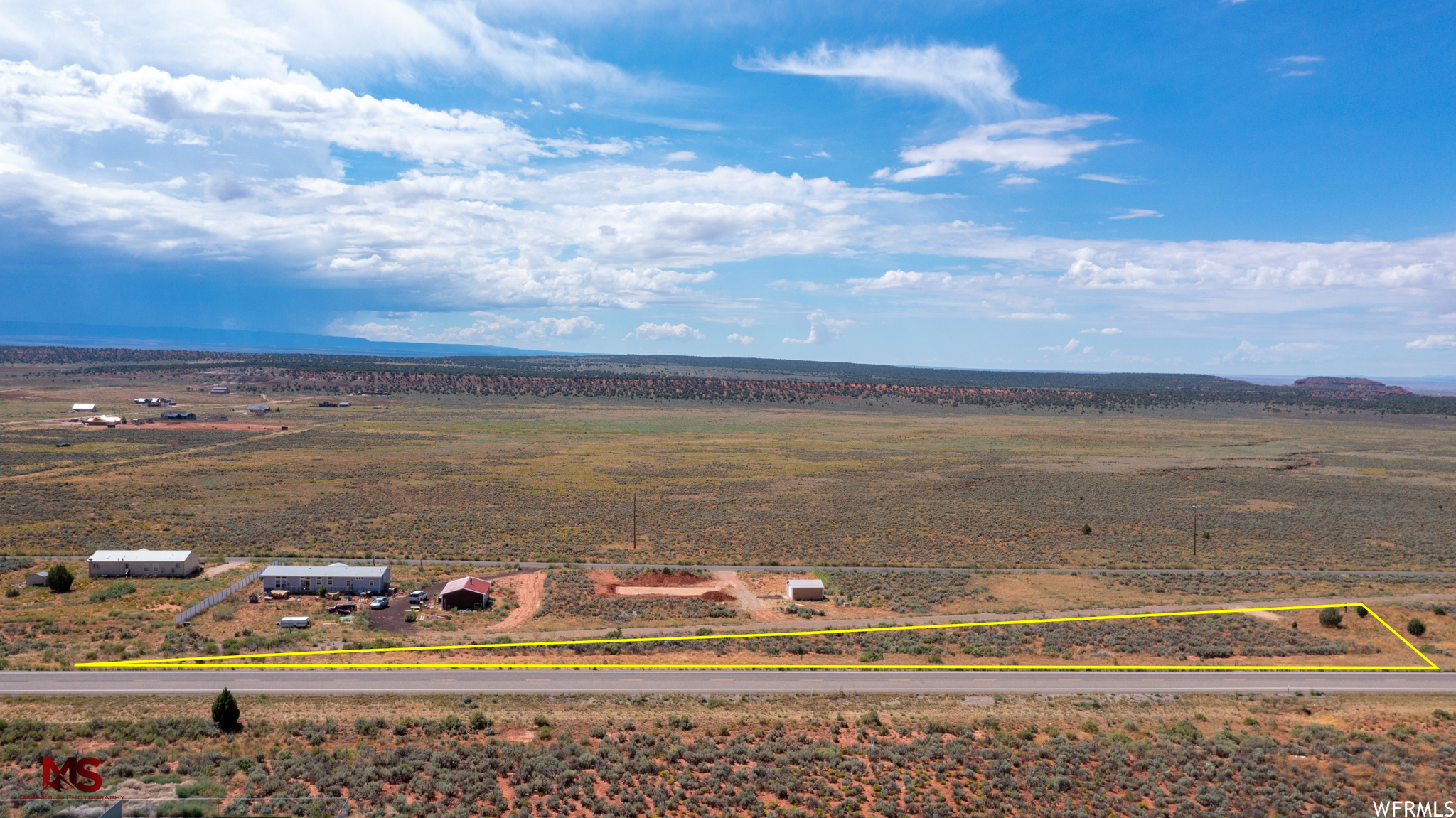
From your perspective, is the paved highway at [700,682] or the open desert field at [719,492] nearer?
the paved highway at [700,682]

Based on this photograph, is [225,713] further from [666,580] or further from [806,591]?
[806,591]

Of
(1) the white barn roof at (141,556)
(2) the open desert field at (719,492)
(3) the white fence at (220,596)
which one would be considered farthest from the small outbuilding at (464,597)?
(1) the white barn roof at (141,556)

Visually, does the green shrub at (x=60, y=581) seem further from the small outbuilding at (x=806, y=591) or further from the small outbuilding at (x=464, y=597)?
the small outbuilding at (x=806, y=591)

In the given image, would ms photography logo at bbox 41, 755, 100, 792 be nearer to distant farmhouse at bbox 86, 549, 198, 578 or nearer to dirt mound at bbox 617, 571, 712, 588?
distant farmhouse at bbox 86, 549, 198, 578

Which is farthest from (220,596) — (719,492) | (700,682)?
(719,492)

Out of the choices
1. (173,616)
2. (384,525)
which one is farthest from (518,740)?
(384,525)
